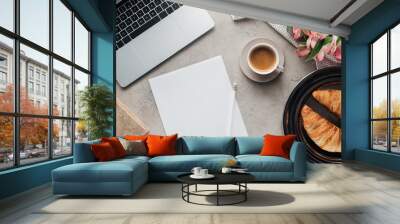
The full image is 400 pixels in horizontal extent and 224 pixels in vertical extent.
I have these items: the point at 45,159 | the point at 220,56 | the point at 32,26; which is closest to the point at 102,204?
the point at 45,159

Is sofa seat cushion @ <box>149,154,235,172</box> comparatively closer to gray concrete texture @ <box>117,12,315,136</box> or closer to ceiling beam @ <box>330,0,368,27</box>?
gray concrete texture @ <box>117,12,315,136</box>

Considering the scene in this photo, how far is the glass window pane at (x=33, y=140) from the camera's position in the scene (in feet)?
16.8

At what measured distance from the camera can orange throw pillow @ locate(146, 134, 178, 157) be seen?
641 cm

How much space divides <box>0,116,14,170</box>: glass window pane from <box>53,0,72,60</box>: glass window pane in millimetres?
1918

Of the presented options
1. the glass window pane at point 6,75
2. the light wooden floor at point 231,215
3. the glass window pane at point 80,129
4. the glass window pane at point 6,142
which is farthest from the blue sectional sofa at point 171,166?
the glass window pane at point 80,129

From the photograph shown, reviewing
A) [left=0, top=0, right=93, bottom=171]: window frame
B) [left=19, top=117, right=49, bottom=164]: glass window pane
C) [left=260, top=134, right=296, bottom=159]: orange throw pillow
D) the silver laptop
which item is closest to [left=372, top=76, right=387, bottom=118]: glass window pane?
[left=260, top=134, right=296, bottom=159]: orange throw pillow

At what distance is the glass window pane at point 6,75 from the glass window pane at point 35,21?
1.45 ft

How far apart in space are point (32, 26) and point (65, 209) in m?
2.87

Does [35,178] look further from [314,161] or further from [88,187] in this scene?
[314,161]

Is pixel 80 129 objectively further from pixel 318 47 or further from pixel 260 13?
pixel 318 47

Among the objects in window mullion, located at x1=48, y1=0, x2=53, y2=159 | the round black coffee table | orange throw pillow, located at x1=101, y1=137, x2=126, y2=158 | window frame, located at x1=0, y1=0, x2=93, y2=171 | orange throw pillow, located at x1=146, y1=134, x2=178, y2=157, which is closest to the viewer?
the round black coffee table

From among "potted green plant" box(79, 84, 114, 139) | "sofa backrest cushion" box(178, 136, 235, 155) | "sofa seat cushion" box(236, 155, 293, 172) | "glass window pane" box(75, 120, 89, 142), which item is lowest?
"sofa seat cushion" box(236, 155, 293, 172)

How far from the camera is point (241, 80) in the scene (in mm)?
9008

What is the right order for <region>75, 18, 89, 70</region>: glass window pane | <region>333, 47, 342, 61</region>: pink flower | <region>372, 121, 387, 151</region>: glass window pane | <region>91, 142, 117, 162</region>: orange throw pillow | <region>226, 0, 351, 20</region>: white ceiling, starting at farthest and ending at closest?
1. <region>333, 47, 342, 61</region>: pink flower
2. <region>372, 121, 387, 151</region>: glass window pane
3. <region>75, 18, 89, 70</region>: glass window pane
4. <region>226, 0, 351, 20</region>: white ceiling
5. <region>91, 142, 117, 162</region>: orange throw pillow
